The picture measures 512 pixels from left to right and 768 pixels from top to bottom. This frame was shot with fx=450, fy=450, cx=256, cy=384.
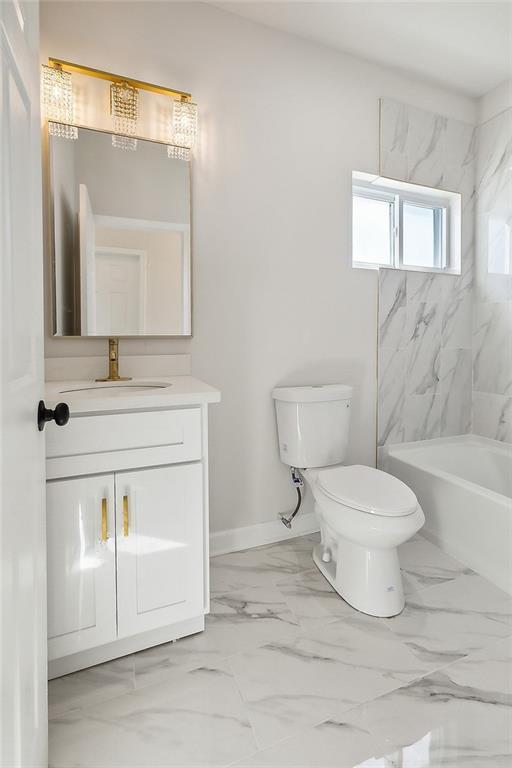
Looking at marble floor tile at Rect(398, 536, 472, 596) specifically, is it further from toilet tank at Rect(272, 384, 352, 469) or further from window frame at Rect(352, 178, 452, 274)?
window frame at Rect(352, 178, 452, 274)

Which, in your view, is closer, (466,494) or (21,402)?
(21,402)

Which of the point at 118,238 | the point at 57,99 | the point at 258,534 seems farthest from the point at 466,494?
the point at 57,99

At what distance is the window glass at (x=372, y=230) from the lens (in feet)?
8.45

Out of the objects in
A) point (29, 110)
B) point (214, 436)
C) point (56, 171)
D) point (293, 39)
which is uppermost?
point (293, 39)

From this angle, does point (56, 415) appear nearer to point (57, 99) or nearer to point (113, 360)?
point (113, 360)

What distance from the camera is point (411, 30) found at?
7.12 ft

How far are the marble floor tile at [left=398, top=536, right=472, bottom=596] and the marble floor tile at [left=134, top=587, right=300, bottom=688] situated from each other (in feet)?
1.85

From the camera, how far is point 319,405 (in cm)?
209

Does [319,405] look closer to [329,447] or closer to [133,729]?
[329,447]

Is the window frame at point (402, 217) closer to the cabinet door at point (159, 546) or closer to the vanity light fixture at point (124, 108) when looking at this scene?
the vanity light fixture at point (124, 108)

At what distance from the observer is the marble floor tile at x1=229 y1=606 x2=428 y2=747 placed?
4.16ft

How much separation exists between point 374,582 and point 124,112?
211 cm

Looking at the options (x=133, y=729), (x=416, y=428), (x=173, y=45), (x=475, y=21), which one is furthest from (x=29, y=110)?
(x=416, y=428)

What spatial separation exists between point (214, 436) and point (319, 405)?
1.69ft
